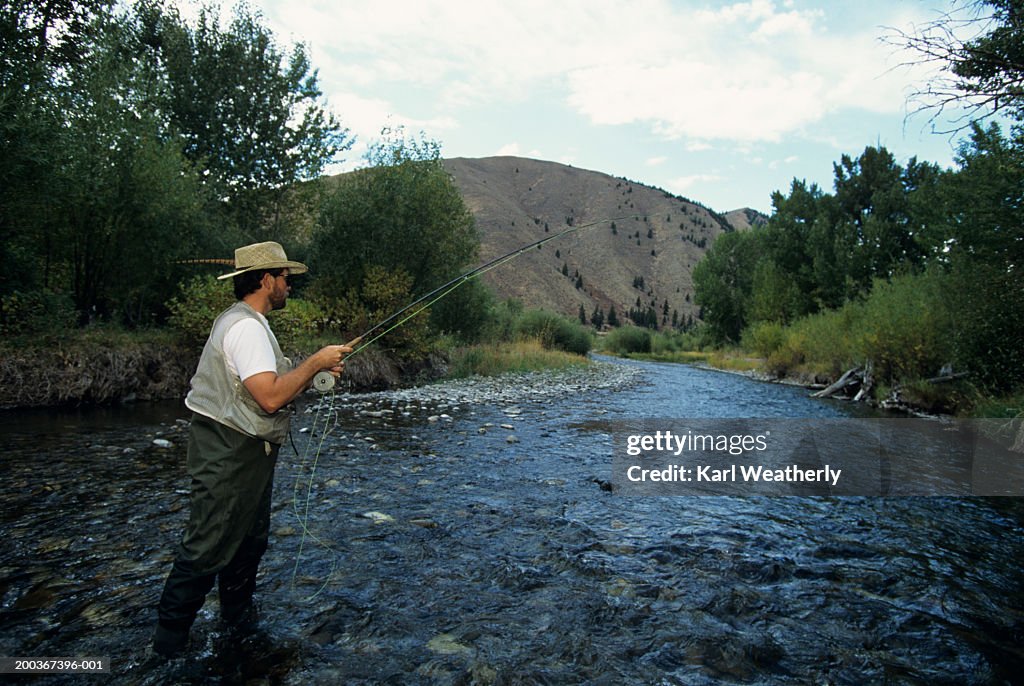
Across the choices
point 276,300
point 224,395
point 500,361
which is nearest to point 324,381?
point 276,300

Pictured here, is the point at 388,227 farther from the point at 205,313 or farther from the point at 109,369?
the point at 109,369

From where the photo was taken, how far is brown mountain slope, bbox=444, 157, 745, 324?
302ft

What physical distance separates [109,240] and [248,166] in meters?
15.0

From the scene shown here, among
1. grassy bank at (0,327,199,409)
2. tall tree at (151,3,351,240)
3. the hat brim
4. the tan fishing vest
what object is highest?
tall tree at (151,3,351,240)

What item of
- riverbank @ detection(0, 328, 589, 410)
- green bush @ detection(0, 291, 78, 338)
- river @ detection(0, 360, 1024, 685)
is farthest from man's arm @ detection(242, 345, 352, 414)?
green bush @ detection(0, 291, 78, 338)

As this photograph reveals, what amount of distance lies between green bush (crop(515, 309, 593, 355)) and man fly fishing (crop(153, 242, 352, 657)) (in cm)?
3250

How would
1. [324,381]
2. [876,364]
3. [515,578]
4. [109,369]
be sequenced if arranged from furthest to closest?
1. [876,364]
2. [109,369]
3. [515,578]
4. [324,381]

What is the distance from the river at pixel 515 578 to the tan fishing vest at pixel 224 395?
1.29 m

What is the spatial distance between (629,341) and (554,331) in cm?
2861

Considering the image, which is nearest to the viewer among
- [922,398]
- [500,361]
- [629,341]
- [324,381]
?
[324,381]

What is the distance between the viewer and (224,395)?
307cm

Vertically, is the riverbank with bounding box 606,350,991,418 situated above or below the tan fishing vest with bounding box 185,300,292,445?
below

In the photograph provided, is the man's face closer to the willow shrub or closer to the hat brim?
the hat brim

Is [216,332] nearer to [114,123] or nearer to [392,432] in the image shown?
[392,432]
